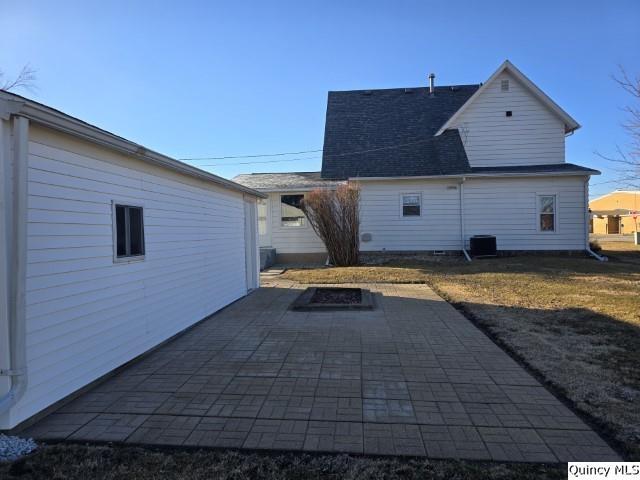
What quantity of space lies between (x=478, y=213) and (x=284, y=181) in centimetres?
820

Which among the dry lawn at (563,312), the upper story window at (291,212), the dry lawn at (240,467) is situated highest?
the upper story window at (291,212)

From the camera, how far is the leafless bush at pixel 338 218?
14.5 meters

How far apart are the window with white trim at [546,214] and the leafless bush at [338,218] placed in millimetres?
7606

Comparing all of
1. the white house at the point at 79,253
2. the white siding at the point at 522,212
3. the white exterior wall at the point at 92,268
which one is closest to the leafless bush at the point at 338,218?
the white siding at the point at 522,212

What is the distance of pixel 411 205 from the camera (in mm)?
16781

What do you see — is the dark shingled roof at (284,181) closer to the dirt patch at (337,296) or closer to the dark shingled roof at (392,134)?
the dark shingled roof at (392,134)

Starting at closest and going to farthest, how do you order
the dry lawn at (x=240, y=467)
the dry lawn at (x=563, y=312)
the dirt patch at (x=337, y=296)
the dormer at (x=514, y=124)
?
the dry lawn at (x=240, y=467), the dry lawn at (x=563, y=312), the dirt patch at (x=337, y=296), the dormer at (x=514, y=124)

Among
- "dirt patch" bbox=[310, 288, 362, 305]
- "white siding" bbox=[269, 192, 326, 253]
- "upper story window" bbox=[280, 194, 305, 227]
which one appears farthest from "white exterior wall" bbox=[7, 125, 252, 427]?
"upper story window" bbox=[280, 194, 305, 227]

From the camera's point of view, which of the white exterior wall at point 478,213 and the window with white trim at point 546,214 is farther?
the window with white trim at point 546,214

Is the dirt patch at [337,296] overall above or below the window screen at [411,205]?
below

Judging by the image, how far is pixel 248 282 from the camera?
10766 millimetres

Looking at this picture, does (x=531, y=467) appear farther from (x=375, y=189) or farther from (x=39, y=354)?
(x=375, y=189)

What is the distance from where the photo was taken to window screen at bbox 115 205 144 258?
4.99 metres

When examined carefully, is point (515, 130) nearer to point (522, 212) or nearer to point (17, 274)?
point (522, 212)
